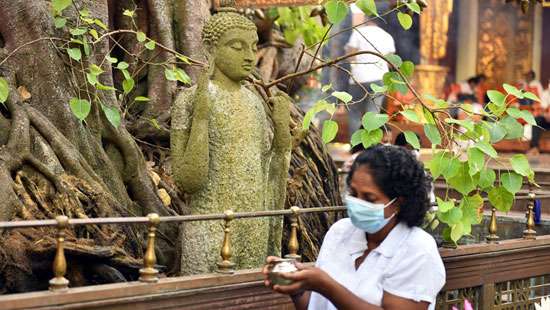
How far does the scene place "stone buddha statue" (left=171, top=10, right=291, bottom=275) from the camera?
20.5ft

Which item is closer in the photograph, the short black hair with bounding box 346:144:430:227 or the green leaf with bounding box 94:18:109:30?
the short black hair with bounding box 346:144:430:227

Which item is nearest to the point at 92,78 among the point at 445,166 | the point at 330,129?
the point at 330,129

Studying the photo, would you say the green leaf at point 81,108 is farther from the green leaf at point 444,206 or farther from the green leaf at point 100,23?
the green leaf at point 444,206

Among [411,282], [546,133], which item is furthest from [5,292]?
[546,133]

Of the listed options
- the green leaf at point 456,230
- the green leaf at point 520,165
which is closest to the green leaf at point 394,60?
the green leaf at point 520,165

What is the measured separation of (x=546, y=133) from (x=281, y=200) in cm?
1552

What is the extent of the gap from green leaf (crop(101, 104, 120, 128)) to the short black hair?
9.87 ft

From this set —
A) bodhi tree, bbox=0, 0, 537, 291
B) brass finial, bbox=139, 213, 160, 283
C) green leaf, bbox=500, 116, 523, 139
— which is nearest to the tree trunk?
bodhi tree, bbox=0, 0, 537, 291

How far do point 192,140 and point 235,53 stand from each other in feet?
1.90

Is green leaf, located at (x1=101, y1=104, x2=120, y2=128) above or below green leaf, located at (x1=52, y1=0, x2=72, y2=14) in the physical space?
below

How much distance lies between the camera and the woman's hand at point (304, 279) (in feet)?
13.6

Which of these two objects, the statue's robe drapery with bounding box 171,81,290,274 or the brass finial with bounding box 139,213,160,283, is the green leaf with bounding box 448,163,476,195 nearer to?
the statue's robe drapery with bounding box 171,81,290,274

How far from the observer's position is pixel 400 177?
175 inches

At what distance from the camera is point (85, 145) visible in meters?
7.48
